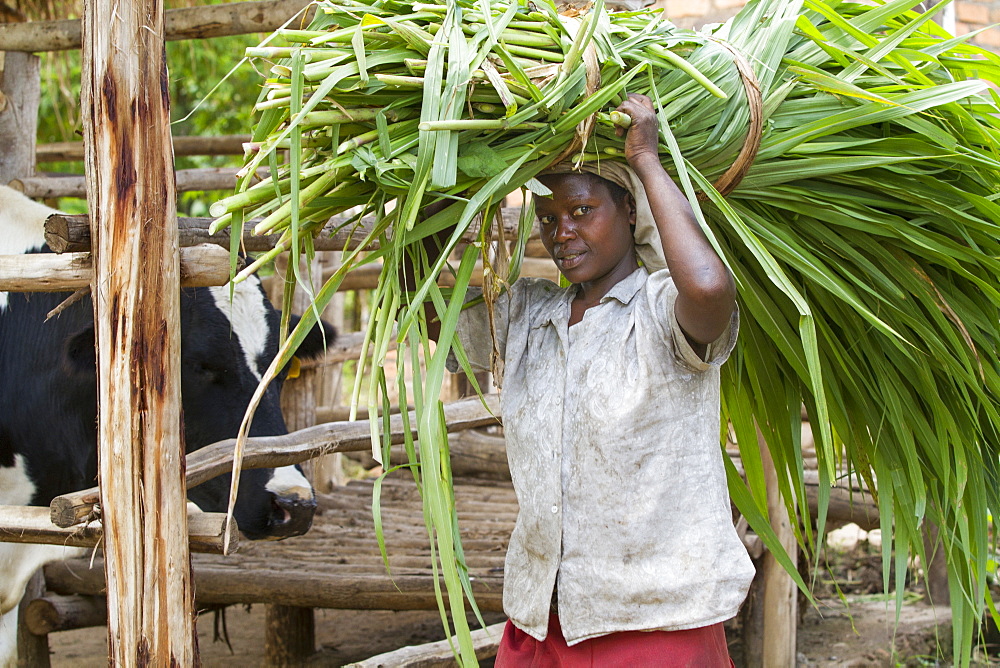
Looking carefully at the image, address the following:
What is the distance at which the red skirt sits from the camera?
155 cm

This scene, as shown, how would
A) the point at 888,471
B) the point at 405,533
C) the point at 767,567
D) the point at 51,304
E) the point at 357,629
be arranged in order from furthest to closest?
1. the point at 357,629
2. the point at 405,533
3. the point at 767,567
4. the point at 51,304
5. the point at 888,471

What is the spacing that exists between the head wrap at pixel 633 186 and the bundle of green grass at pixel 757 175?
0.03 meters

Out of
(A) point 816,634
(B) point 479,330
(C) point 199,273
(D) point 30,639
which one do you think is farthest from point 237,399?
(A) point 816,634

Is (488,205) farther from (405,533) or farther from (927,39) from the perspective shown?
(405,533)

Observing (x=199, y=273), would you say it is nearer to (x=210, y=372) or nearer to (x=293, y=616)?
(x=210, y=372)

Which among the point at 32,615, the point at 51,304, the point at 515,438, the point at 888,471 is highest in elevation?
the point at 51,304

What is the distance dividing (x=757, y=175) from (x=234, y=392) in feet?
5.39

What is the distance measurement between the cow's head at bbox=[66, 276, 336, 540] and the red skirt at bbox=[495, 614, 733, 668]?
→ 1053 millimetres

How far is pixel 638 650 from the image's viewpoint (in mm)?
1561

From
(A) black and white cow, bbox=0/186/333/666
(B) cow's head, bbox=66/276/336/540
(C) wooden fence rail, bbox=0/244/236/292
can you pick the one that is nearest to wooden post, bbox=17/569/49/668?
(A) black and white cow, bbox=0/186/333/666

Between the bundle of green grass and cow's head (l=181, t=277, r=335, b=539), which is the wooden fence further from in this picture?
the bundle of green grass

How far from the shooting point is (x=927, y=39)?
1.71 meters

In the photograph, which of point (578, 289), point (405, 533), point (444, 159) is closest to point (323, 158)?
point (444, 159)

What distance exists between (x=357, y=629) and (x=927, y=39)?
386 centimetres
